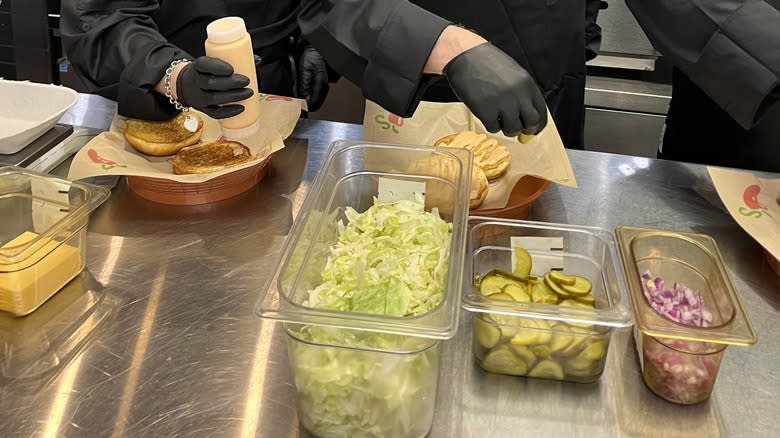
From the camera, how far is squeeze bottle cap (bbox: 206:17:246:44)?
4.39 feet

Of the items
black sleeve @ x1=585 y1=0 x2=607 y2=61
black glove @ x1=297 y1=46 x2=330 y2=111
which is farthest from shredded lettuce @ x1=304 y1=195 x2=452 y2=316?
black sleeve @ x1=585 y1=0 x2=607 y2=61

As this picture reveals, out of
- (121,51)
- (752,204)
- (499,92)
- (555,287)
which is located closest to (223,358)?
(555,287)

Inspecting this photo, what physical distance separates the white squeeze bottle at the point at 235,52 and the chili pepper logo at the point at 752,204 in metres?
0.95

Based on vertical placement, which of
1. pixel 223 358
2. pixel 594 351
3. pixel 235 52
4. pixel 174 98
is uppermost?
pixel 235 52

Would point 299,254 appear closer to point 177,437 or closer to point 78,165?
point 177,437

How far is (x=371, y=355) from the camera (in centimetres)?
83

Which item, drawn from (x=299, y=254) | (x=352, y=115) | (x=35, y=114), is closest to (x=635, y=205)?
(x=299, y=254)

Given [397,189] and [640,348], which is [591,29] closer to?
[397,189]

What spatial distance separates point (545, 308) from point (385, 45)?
24.0 inches

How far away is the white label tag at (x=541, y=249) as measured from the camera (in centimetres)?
109

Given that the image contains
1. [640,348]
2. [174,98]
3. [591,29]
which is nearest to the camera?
[640,348]

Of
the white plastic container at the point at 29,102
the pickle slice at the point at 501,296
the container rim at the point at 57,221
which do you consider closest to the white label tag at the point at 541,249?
the pickle slice at the point at 501,296

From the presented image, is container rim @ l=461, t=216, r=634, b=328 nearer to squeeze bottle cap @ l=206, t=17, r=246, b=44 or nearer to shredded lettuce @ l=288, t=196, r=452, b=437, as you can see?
shredded lettuce @ l=288, t=196, r=452, b=437

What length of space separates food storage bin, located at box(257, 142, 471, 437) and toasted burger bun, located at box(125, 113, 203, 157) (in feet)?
1.63
